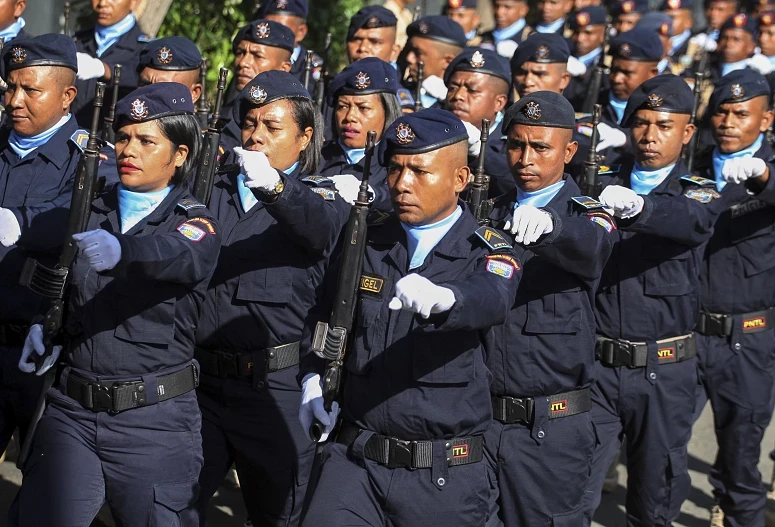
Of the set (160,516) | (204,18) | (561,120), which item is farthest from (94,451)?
(204,18)

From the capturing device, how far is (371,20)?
8.53 m

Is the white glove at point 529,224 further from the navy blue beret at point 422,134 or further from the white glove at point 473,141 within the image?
Answer: the white glove at point 473,141

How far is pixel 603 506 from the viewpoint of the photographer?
751 centimetres

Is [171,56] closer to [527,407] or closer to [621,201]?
[621,201]

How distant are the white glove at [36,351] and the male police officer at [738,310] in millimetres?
3733

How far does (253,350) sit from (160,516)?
103 cm

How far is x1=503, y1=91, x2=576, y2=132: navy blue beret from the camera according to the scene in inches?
208

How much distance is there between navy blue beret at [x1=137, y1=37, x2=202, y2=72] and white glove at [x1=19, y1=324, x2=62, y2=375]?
2735mm

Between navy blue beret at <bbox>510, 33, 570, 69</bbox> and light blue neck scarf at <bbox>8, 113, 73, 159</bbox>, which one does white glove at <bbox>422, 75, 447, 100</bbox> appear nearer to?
navy blue beret at <bbox>510, 33, 570, 69</bbox>

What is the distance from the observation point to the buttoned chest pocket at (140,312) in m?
4.62

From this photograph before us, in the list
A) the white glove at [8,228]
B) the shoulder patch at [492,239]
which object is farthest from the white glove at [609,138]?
the white glove at [8,228]

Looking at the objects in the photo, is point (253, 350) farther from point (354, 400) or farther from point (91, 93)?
point (91, 93)

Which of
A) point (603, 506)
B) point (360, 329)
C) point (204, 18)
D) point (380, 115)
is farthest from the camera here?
point (204, 18)

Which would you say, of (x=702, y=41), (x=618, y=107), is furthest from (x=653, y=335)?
(x=702, y=41)
